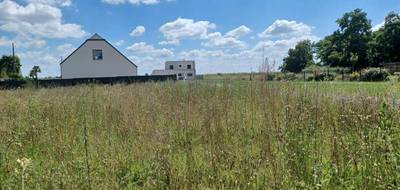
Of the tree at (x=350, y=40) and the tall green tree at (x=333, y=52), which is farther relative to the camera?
the tall green tree at (x=333, y=52)

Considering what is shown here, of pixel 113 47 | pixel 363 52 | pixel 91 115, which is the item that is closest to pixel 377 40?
pixel 363 52

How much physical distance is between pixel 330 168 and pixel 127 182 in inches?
93.3

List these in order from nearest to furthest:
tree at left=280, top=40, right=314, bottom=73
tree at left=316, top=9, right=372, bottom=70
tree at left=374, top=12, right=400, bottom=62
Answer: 1. tree at left=374, top=12, right=400, bottom=62
2. tree at left=316, top=9, right=372, bottom=70
3. tree at left=280, top=40, right=314, bottom=73

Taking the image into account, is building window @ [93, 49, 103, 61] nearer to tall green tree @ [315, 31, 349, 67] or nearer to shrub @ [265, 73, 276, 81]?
tall green tree @ [315, 31, 349, 67]

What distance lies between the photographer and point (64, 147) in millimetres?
5238

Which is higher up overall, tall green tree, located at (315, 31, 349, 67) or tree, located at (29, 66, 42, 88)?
tall green tree, located at (315, 31, 349, 67)

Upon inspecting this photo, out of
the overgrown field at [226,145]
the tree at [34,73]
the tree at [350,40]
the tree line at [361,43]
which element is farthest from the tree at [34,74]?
the tree at [350,40]

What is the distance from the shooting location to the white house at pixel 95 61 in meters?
49.9

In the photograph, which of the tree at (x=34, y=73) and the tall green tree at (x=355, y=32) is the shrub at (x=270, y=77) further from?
the tall green tree at (x=355, y=32)

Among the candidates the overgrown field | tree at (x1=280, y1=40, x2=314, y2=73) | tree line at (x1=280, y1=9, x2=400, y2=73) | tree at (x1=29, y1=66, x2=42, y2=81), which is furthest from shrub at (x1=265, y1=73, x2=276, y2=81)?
tree at (x1=280, y1=40, x2=314, y2=73)

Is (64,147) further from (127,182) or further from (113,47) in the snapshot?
(113,47)

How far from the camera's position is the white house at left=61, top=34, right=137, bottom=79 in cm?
4991

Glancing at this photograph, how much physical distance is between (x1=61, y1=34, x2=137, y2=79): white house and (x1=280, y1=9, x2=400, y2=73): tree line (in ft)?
87.1

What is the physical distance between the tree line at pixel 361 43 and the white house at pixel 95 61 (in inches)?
1045
